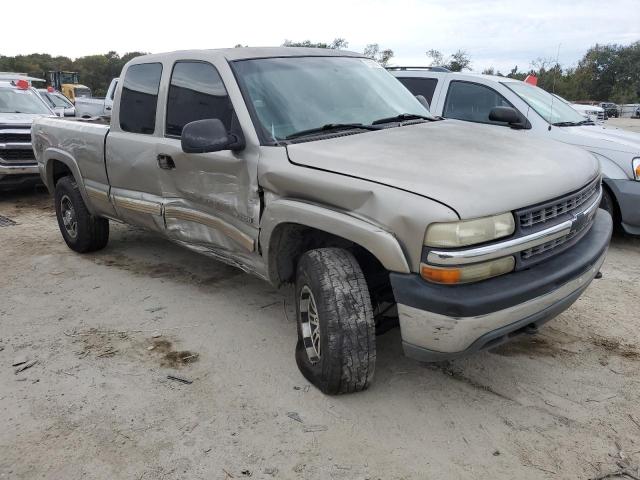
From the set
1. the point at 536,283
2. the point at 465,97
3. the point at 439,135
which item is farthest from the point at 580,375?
the point at 465,97

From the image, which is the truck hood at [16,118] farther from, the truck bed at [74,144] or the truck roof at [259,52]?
the truck roof at [259,52]

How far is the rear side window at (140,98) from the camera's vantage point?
4283mm

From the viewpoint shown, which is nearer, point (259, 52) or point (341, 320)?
point (341, 320)

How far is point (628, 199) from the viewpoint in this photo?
541 cm

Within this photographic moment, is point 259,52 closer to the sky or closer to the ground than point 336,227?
closer to the sky

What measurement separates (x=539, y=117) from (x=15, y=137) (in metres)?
7.46

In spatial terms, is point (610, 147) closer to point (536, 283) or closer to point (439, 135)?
point (439, 135)

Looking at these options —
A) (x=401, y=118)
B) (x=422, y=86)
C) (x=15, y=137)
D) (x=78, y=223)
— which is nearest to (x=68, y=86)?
(x=15, y=137)

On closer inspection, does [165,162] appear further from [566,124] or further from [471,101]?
[566,124]

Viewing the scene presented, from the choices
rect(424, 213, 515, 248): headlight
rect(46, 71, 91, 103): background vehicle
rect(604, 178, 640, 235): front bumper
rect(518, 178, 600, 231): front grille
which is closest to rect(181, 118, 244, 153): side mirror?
rect(424, 213, 515, 248): headlight

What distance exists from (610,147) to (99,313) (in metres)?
5.10

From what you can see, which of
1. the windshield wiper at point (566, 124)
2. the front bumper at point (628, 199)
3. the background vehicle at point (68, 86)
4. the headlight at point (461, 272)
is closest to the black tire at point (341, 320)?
the headlight at point (461, 272)

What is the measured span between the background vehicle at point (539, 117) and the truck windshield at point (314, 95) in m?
1.78

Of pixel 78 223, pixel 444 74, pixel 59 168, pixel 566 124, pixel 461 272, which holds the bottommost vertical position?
pixel 78 223
